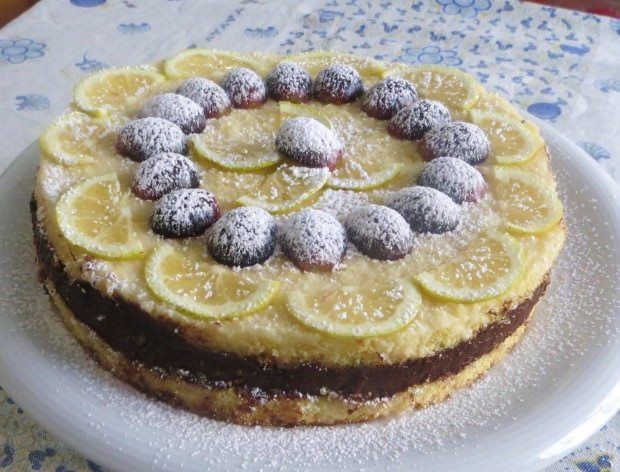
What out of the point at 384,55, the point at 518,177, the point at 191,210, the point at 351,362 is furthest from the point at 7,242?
the point at 384,55

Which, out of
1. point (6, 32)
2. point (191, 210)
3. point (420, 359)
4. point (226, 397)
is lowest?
point (6, 32)

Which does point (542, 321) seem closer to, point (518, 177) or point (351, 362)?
point (518, 177)

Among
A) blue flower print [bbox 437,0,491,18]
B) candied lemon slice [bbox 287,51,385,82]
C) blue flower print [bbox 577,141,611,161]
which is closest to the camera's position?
candied lemon slice [bbox 287,51,385,82]

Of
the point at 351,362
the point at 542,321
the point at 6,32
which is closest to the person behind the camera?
the point at 351,362

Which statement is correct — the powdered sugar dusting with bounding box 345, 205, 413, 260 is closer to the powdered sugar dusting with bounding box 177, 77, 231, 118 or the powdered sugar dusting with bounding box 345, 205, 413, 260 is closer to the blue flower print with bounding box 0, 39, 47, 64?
the powdered sugar dusting with bounding box 177, 77, 231, 118

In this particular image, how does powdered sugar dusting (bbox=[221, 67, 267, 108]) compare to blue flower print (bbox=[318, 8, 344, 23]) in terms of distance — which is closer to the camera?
powdered sugar dusting (bbox=[221, 67, 267, 108])

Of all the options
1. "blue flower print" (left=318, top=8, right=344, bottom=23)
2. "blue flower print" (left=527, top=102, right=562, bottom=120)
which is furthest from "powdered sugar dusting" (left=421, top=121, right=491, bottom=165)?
"blue flower print" (left=318, top=8, right=344, bottom=23)

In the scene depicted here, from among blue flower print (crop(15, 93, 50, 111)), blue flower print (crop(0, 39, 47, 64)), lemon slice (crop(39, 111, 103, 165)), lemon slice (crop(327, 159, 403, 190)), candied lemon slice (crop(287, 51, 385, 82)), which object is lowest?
blue flower print (crop(15, 93, 50, 111))
